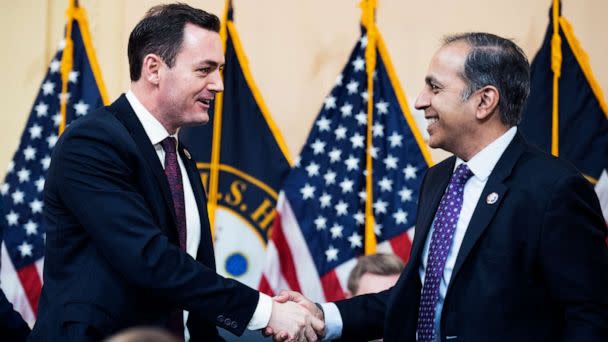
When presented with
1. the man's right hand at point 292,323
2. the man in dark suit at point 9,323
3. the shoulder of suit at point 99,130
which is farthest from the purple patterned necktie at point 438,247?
the man in dark suit at point 9,323

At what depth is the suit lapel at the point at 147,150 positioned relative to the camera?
2580 millimetres

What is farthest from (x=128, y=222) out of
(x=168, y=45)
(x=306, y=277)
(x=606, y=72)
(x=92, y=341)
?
(x=606, y=72)

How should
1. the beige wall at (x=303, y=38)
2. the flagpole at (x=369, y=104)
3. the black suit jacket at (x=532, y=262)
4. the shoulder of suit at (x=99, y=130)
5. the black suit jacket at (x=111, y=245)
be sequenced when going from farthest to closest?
the beige wall at (x=303, y=38)
the flagpole at (x=369, y=104)
the shoulder of suit at (x=99, y=130)
the black suit jacket at (x=111, y=245)
the black suit jacket at (x=532, y=262)

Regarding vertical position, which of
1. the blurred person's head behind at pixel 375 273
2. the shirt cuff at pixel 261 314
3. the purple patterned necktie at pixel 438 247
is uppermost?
the purple patterned necktie at pixel 438 247

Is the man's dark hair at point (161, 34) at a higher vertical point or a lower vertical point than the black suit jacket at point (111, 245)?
higher

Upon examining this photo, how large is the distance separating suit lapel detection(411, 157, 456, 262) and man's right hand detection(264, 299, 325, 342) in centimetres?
Answer: 47

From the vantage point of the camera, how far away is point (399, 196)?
16.0 feet

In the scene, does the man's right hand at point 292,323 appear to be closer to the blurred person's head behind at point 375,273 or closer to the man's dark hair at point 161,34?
the man's dark hair at point 161,34

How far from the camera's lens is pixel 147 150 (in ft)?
8.54

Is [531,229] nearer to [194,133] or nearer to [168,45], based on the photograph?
[168,45]

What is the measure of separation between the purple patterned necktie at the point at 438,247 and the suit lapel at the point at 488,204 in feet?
0.36

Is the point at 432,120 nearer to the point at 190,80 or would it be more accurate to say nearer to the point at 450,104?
the point at 450,104

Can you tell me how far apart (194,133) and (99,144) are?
2.45 meters

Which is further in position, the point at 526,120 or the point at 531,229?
the point at 526,120
